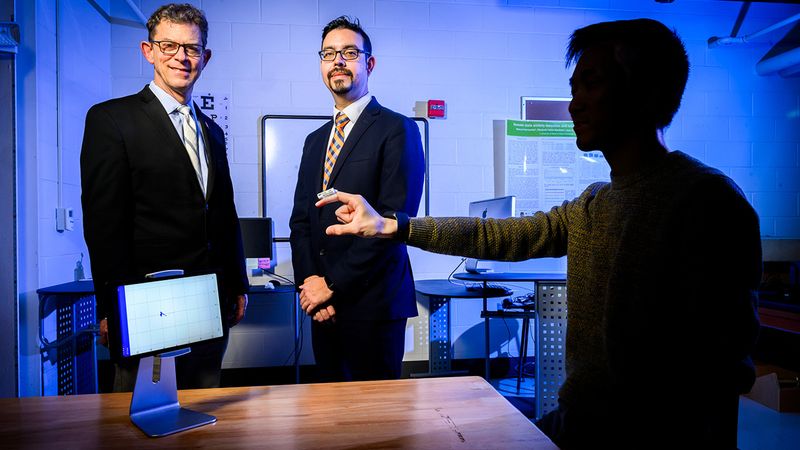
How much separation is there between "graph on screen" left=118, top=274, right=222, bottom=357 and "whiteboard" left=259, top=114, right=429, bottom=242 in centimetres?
268

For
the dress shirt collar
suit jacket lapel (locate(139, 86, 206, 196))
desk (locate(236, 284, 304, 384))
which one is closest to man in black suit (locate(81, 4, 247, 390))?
suit jacket lapel (locate(139, 86, 206, 196))

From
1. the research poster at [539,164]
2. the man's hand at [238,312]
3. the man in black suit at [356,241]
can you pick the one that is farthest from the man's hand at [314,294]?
the research poster at [539,164]

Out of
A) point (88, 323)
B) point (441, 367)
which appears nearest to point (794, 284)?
point (441, 367)

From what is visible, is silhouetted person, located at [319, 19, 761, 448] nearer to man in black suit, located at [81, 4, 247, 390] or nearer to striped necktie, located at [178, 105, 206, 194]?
man in black suit, located at [81, 4, 247, 390]

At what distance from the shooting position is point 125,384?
143 centimetres

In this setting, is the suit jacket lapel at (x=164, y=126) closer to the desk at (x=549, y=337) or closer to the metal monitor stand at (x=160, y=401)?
the metal monitor stand at (x=160, y=401)

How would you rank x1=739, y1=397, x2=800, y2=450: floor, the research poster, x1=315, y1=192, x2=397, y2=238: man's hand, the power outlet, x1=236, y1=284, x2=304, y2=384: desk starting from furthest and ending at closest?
the research poster, x1=236, y1=284, x2=304, y2=384: desk, the power outlet, x1=739, y1=397, x2=800, y2=450: floor, x1=315, y1=192, x2=397, y2=238: man's hand

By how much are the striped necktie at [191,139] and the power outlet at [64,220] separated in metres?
1.83

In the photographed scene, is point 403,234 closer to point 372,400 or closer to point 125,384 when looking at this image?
point 372,400

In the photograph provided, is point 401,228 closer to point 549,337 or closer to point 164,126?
point 164,126

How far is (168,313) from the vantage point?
1124mm

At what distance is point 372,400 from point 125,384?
75 cm

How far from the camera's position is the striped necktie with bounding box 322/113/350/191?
6.33ft

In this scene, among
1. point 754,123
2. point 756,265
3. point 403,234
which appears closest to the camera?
point 756,265
